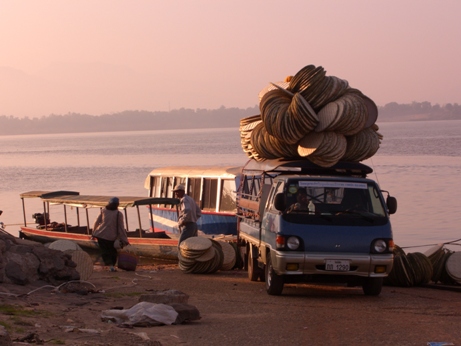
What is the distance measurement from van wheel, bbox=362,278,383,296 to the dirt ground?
0.10 m

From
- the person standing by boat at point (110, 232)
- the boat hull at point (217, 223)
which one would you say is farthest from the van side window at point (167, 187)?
the person standing by boat at point (110, 232)

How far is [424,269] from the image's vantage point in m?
15.0

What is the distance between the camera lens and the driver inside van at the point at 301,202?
42.6ft

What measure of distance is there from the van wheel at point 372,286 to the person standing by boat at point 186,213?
5008 millimetres

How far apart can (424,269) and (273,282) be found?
10.2 feet

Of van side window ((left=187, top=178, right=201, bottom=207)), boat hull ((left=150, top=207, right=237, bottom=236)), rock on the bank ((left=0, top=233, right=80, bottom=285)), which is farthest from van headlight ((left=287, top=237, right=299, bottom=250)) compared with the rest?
van side window ((left=187, top=178, right=201, bottom=207))

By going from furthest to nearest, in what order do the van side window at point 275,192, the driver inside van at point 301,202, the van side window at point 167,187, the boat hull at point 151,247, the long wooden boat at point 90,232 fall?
the van side window at point 167,187, the long wooden boat at point 90,232, the boat hull at point 151,247, the van side window at point 275,192, the driver inside van at point 301,202

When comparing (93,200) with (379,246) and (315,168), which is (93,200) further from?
(379,246)

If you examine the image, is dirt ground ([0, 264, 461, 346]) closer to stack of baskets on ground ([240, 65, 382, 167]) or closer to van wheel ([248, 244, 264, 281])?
van wheel ([248, 244, 264, 281])

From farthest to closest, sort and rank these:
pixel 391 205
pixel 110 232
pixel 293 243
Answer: pixel 110 232
pixel 391 205
pixel 293 243

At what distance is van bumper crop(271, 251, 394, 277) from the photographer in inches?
Result: 492

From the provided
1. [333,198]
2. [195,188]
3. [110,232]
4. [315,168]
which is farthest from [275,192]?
[195,188]

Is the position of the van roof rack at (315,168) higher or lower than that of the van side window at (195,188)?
higher

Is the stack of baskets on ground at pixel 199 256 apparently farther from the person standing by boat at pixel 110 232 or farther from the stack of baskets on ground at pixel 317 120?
the stack of baskets on ground at pixel 317 120
